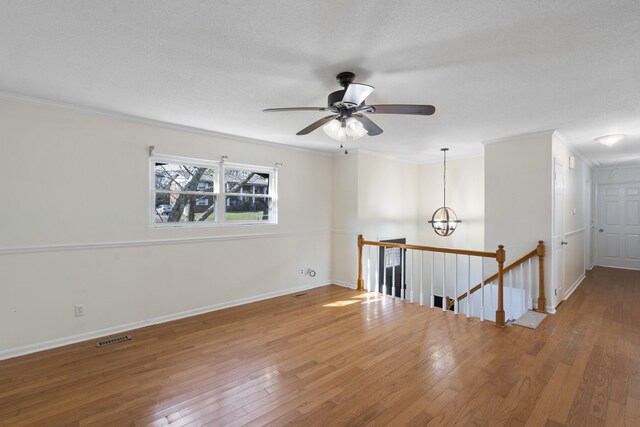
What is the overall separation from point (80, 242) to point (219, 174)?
1.74 metres

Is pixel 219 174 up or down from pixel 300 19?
down

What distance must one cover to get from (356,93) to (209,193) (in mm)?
2736

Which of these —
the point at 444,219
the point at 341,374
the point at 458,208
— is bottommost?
the point at 341,374

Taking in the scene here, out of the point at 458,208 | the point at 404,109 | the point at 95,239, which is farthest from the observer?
the point at 458,208

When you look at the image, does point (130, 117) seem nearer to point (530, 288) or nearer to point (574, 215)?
point (530, 288)

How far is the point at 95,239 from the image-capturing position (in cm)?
328

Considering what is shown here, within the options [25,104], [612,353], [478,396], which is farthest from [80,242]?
[612,353]

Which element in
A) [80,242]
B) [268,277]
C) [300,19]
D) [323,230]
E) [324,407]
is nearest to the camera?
[300,19]

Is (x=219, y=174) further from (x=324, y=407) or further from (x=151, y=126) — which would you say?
(x=324, y=407)

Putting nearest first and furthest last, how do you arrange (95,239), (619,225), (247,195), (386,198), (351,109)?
(351,109)
(95,239)
(247,195)
(386,198)
(619,225)

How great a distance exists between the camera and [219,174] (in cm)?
424

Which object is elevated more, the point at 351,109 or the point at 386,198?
the point at 351,109

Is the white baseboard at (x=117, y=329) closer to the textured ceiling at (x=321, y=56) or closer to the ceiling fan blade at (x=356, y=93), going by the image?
the textured ceiling at (x=321, y=56)

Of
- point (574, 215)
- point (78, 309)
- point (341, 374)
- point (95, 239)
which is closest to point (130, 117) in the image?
point (95, 239)
